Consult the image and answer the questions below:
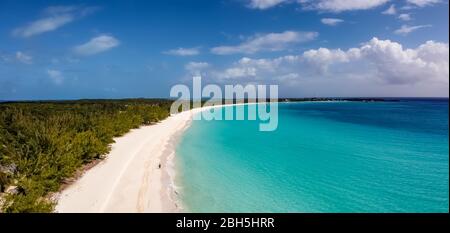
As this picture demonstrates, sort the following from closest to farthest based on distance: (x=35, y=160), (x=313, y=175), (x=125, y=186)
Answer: (x=35, y=160) → (x=125, y=186) → (x=313, y=175)

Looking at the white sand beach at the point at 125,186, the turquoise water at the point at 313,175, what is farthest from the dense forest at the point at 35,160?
the turquoise water at the point at 313,175

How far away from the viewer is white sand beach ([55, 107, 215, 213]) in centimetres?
1313

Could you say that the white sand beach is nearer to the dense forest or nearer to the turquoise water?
the dense forest

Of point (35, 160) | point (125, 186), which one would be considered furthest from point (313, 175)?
point (35, 160)

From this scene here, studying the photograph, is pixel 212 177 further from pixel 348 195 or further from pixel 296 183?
pixel 348 195

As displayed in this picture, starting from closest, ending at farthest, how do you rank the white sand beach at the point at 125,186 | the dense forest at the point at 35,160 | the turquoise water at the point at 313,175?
the dense forest at the point at 35,160 → the white sand beach at the point at 125,186 → the turquoise water at the point at 313,175

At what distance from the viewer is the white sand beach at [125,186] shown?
1313cm

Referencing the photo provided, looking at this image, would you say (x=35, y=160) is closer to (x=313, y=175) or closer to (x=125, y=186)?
(x=125, y=186)

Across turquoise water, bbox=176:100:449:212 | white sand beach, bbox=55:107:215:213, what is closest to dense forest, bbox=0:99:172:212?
white sand beach, bbox=55:107:215:213

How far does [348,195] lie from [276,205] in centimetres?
438

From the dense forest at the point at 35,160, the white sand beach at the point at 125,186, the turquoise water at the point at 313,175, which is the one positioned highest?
the dense forest at the point at 35,160

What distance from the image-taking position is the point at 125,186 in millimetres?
15711

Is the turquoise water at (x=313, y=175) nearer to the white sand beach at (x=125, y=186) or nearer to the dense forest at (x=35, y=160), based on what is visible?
the white sand beach at (x=125, y=186)
